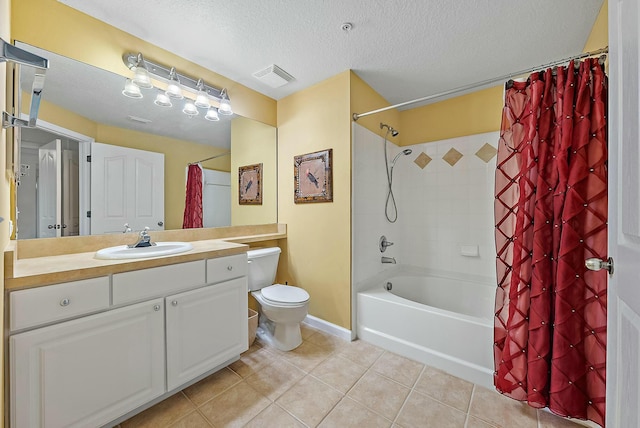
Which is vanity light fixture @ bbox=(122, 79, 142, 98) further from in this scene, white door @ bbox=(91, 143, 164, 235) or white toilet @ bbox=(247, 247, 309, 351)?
white toilet @ bbox=(247, 247, 309, 351)

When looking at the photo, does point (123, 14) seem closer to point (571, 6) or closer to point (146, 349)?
point (146, 349)

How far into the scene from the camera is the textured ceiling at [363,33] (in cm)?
143

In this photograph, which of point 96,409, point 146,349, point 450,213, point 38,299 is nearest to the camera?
point 38,299

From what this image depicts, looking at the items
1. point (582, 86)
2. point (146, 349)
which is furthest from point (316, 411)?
point (582, 86)

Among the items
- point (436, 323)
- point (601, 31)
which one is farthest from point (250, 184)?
point (601, 31)

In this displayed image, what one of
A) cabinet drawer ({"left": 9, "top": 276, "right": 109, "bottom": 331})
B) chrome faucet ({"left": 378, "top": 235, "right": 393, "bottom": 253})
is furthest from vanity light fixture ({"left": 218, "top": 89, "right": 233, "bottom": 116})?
chrome faucet ({"left": 378, "top": 235, "right": 393, "bottom": 253})

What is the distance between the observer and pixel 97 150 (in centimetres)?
159

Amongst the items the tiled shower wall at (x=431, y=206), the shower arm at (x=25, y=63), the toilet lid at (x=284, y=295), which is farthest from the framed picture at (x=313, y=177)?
the shower arm at (x=25, y=63)

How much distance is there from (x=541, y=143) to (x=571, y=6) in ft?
2.71

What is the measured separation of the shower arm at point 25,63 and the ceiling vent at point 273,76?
4.87 ft

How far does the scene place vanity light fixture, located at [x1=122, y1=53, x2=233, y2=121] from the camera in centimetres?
166

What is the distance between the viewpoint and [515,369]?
4.45ft

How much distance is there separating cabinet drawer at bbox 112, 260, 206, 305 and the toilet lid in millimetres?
588

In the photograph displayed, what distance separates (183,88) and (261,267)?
156 cm
